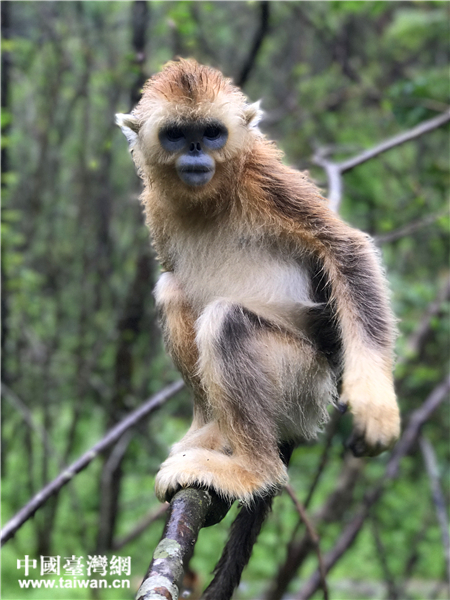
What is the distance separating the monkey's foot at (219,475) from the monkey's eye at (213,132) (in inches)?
65.3

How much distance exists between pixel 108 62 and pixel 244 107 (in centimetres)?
632

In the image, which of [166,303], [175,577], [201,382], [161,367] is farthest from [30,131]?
[175,577]

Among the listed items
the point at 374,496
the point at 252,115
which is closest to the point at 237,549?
the point at 252,115

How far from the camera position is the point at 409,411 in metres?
9.24

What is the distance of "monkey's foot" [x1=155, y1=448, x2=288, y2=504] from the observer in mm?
2936

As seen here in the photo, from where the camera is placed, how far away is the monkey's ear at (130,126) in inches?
137

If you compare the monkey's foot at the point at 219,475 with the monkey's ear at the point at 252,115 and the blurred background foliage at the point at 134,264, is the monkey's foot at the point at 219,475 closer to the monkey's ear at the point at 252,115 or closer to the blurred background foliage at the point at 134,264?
the monkey's ear at the point at 252,115

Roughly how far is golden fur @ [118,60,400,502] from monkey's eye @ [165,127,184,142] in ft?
0.19

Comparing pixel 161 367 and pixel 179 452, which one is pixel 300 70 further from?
pixel 179 452

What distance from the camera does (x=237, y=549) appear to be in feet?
10.7

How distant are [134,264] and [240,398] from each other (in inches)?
212

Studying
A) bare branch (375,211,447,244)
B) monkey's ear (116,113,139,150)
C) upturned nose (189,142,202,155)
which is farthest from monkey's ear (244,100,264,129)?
bare branch (375,211,447,244)

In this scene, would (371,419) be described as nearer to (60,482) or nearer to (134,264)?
(60,482)

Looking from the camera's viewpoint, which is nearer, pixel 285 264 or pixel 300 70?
pixel 285 264
